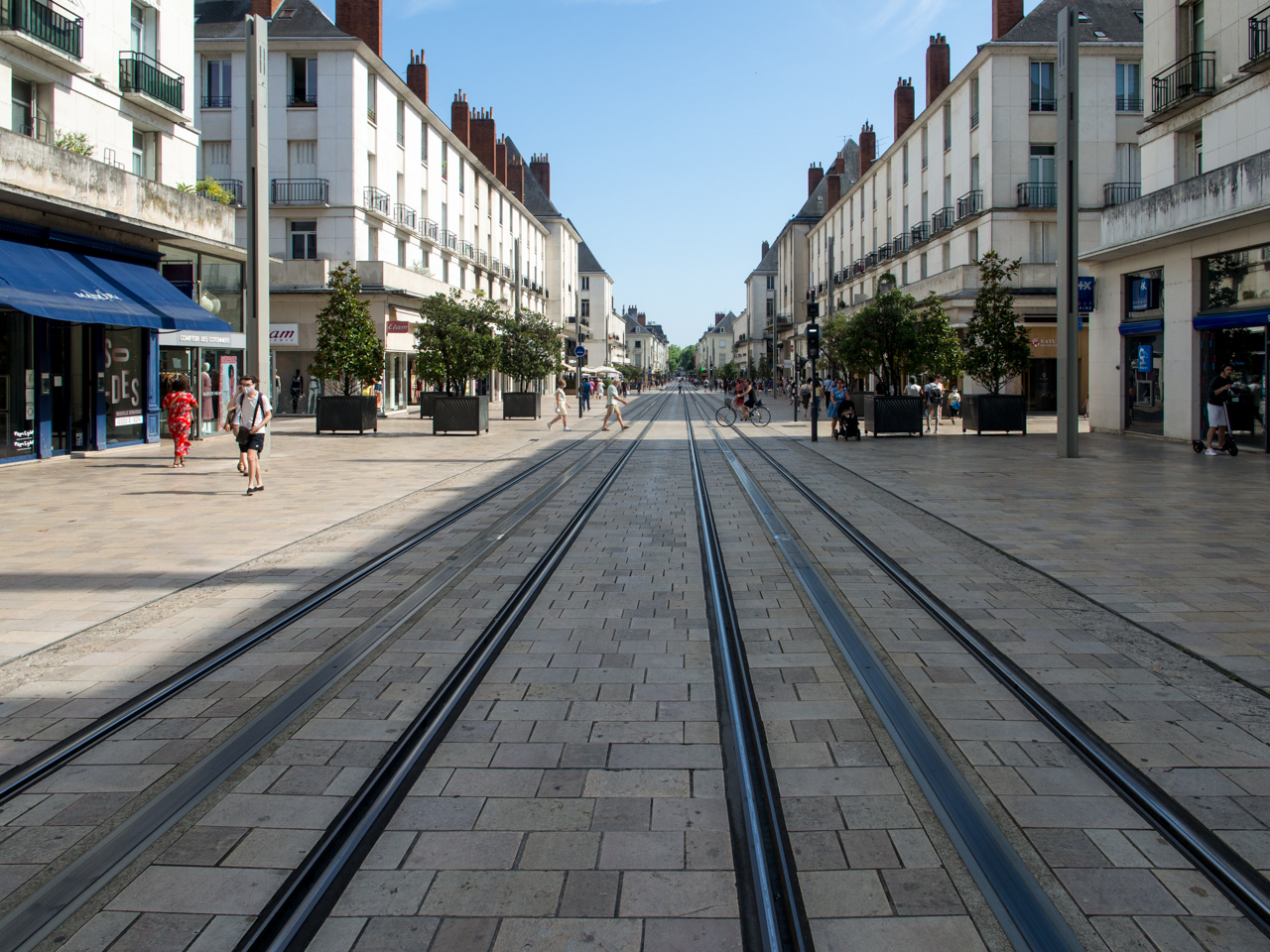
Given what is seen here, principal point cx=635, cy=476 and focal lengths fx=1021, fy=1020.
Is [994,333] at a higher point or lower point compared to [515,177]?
lower

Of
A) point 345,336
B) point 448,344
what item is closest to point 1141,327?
point 448,344

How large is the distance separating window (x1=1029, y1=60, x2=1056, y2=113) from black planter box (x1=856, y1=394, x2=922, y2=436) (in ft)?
52.5

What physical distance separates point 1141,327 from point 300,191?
88.5 feet

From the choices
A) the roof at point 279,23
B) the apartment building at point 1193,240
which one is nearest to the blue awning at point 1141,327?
the apartment building at point 1193,240

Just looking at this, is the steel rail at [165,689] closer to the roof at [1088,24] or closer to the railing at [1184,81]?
the railing at [1184,81]

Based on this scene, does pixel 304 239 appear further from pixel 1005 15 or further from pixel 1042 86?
pixel 1042 86

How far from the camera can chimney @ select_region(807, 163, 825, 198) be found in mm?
82312

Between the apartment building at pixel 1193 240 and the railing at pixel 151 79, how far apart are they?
2084cm

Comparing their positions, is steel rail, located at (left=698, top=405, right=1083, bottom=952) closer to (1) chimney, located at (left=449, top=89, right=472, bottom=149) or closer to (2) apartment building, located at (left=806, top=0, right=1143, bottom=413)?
(2) apartment building, located at (left=806, top=0, right=1143, bottom=413)

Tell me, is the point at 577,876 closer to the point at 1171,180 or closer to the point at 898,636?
the point at 898,636

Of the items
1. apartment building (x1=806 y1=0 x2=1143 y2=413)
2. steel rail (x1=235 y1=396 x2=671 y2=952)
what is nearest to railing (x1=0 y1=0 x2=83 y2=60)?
steel rail (x1=235 y1=396 x2=671 y2=952)

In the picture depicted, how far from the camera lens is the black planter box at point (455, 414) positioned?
88.4 feet

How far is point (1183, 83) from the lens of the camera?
71.6 feet

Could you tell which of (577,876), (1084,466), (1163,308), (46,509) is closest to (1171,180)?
(1163,308)
